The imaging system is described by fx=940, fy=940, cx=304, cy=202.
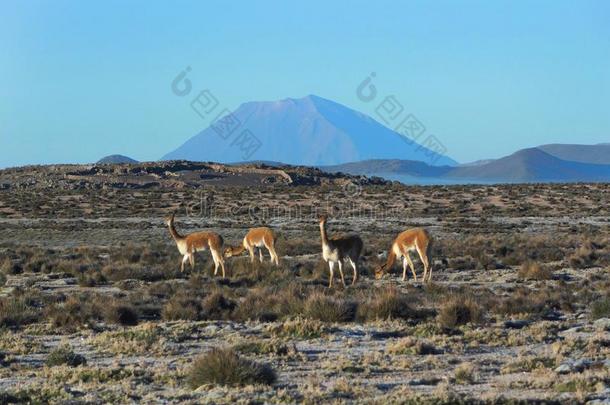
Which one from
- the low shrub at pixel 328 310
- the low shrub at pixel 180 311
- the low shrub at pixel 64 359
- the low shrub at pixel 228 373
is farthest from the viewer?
the low shrub at pixel 180 311

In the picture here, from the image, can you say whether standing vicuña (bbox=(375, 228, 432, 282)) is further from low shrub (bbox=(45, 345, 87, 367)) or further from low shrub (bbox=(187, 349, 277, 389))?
low shrub (bbox=(187, 349, 277, 389))

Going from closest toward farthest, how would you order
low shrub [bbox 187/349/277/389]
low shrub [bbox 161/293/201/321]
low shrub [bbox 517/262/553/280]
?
low shrub [bbox 187/349/277/389] < low shrub [bbox 161/293/201/321] < low shrub [bbox 517/262/553/280]

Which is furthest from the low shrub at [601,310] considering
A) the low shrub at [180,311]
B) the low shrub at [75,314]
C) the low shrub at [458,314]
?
the low shrub at [75,314]

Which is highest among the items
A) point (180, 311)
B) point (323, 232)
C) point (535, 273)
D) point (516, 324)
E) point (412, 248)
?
point (323, 232)

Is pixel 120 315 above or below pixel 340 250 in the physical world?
below

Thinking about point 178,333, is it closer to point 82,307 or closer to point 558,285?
point 82,307

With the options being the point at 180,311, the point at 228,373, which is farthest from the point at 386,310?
the point at 228,373

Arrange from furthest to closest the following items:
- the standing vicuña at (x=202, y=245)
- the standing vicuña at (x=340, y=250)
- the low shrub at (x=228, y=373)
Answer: the standing vicuña at (x=202, y=245)
the standing vicuña at (x=340, y=250)
the low shrub at (x=228, y=373)

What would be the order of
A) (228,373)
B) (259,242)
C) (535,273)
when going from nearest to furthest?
(228,373)
(535,273)
(259,242)

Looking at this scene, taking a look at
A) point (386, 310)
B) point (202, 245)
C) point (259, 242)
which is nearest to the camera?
point (386, 310)

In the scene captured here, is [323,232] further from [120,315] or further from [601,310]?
[601,310]

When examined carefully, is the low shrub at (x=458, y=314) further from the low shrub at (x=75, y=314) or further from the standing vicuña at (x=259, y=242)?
the standing vicuña at (x=259, y=242)

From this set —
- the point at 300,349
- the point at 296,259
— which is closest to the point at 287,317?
the point at 300,349

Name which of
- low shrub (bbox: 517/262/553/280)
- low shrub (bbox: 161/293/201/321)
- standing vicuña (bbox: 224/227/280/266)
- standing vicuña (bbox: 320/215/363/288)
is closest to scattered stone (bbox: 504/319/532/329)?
low shrub (bbox: 161/293/201/321)
